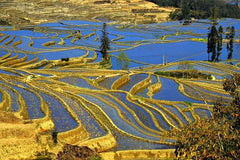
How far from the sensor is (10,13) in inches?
4417

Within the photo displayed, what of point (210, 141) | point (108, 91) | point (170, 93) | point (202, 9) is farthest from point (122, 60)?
point (202, 9)

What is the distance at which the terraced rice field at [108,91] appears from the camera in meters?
21.4

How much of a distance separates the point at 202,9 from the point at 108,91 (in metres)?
118

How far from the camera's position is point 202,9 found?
140 metres

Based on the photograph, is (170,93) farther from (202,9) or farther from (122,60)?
(202,9)

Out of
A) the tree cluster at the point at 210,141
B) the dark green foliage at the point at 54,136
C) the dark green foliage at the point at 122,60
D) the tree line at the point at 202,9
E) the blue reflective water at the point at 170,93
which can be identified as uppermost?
the tree line at the point at 202,9

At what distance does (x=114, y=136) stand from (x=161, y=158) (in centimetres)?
343

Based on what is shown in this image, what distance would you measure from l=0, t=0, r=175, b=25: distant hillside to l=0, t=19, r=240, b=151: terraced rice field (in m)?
46.5

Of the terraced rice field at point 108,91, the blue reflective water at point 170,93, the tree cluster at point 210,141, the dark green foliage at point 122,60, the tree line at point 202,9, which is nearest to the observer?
the tree cluster at point 210,141

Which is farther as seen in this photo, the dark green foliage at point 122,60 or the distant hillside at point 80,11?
the distant hillside at point 80,11

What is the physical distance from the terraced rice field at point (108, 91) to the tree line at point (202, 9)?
60.2 meters

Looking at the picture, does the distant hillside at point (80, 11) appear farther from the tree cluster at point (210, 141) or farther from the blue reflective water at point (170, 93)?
the tree cluster at point (210, 141)

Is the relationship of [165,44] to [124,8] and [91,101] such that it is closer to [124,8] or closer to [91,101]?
[91,101]

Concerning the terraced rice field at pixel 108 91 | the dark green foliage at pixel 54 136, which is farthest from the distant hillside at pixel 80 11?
the dark green foliage at pixel 54 136
